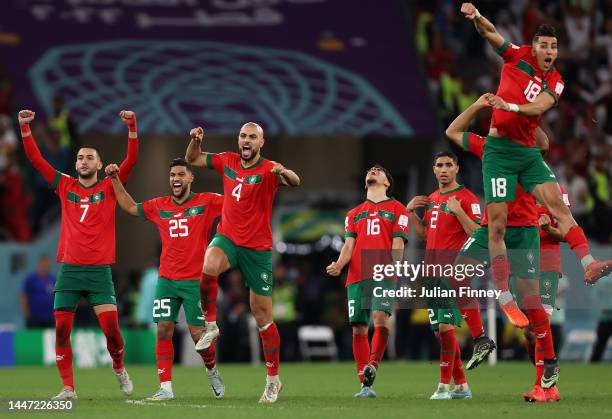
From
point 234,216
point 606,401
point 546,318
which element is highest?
point 234,216

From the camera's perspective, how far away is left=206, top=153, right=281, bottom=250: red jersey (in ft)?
44.8

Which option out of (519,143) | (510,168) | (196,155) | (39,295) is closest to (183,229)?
(196,155)

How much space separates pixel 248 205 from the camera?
13.7m

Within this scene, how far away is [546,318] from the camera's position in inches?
531

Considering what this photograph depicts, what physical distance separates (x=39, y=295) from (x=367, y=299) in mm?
11070

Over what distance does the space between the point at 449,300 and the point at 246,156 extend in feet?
9.00

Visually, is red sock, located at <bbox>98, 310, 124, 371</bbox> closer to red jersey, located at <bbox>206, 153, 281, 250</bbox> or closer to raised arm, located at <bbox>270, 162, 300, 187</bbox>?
red jersey, located at <bbox>206, 153, 281, 250</bbox>

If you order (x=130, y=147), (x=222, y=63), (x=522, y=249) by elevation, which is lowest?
(x=522, y=249)

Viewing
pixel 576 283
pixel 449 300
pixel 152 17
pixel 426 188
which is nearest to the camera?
pixel 449 300

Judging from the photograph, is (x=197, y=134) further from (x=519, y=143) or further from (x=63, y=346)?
(x=519, y=143)

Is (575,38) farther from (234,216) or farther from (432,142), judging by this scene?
(234,216)

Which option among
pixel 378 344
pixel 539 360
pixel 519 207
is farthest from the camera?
pixel 378 344

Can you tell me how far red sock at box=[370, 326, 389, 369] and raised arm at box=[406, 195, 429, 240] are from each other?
118cm

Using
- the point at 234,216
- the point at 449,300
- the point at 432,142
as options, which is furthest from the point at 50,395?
the point at 432,142
